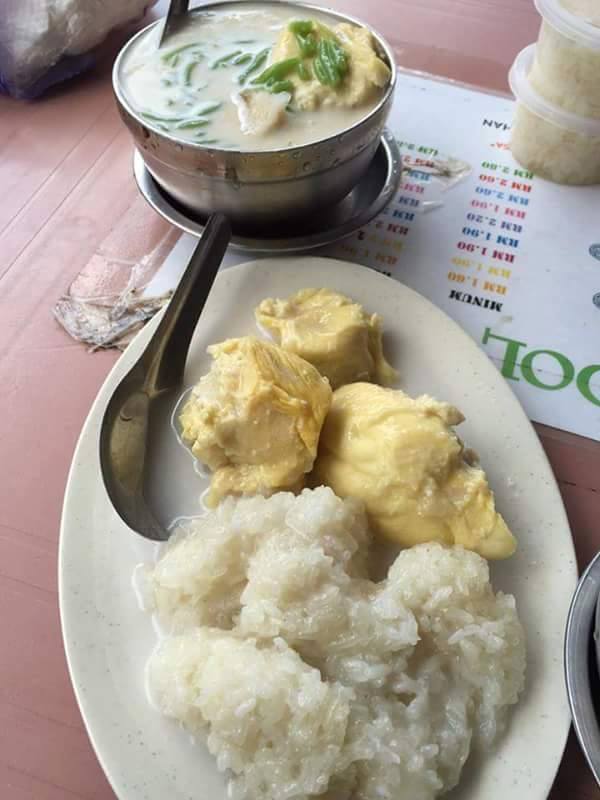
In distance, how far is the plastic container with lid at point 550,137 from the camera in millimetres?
1439

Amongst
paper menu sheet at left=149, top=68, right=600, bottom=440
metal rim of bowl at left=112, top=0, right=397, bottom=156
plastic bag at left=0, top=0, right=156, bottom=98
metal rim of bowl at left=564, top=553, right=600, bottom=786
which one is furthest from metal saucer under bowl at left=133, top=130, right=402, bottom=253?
metal rim of bowl at left=564, top=553, right=600, bottom=786

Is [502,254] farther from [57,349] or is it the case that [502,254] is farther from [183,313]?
[57,349]

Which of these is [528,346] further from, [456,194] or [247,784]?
[247,784]

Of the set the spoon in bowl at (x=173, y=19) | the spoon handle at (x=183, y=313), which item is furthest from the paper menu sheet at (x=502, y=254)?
the spoon in bowl at (x=173, y=19)

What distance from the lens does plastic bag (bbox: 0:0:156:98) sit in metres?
1.64

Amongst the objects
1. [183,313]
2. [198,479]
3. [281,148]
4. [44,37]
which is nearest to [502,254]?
[281,148]

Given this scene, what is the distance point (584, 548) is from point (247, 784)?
567 mm

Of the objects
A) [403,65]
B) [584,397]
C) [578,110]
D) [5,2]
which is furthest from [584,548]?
[5,2]

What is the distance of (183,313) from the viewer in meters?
1.17

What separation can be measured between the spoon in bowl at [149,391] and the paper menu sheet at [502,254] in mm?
158

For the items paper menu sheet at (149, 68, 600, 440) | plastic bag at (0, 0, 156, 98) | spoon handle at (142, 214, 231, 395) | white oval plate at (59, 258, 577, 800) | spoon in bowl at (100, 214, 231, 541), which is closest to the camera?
white oval plate at (59, 258, 577, 800)

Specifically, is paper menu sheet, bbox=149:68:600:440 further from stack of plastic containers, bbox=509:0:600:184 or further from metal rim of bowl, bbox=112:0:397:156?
metal rim of bowl, bbox=112:0:397:156

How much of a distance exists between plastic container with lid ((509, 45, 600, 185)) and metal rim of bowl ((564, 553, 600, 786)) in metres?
0.89

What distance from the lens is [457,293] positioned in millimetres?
1347
